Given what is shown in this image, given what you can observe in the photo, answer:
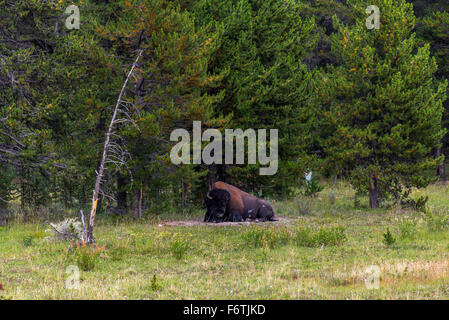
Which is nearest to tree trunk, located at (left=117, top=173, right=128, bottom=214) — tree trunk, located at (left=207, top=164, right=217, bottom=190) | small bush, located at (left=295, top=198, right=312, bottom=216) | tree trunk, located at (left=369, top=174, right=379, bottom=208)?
tree trunk, located at (left=207, top=164, right=217, bottom=190)

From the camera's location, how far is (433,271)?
1008 cm

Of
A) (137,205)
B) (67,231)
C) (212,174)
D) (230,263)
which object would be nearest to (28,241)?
(67,231)

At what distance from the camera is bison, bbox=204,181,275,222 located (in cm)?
1866

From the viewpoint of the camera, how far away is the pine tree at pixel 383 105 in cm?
2091

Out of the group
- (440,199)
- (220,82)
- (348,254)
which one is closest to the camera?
(348,254)

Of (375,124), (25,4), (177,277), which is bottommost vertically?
(177,277)

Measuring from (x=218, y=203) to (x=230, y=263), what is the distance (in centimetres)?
713

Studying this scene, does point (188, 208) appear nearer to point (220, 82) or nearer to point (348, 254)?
point (220, 82)

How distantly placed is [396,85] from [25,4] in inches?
499

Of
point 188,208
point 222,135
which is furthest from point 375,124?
point 188,208

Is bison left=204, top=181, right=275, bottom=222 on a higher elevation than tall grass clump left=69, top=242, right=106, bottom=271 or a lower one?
higher

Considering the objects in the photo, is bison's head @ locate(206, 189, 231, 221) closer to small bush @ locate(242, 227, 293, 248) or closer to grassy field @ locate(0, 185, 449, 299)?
grassy field @ locate(0, 185, 449, 299)

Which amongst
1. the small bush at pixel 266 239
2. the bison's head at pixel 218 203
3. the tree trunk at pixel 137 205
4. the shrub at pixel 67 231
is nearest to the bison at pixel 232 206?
the bison's head at pixel 218 203

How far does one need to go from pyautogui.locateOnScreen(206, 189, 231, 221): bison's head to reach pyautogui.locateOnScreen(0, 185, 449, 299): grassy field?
3.86 ft
